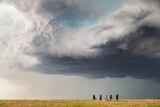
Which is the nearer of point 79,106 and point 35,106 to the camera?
point 79,106

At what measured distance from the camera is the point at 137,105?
3462 inches

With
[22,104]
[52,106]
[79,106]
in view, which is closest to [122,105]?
[79,106]

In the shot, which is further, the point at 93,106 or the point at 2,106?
the point at 2,106

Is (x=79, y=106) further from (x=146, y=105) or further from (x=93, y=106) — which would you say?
(x=146, y=105)

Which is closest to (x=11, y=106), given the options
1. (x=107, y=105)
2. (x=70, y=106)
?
(x=70, y=106)

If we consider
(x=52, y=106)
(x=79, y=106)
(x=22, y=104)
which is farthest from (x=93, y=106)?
(x=22, y=104)

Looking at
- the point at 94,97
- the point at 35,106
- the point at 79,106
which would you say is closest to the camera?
the point at 79,106

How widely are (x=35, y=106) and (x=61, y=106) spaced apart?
7642mm

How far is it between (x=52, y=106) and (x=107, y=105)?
1417 centimetres

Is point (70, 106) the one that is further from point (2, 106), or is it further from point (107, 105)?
point (2, 106)

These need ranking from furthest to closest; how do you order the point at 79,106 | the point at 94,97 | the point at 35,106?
1. the point at 94,97
2. the point at 35,106
3. the point at 79,106

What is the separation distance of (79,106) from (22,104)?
1896 cm

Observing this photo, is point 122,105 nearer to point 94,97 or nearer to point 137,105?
point 137,105

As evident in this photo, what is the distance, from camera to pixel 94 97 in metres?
111
